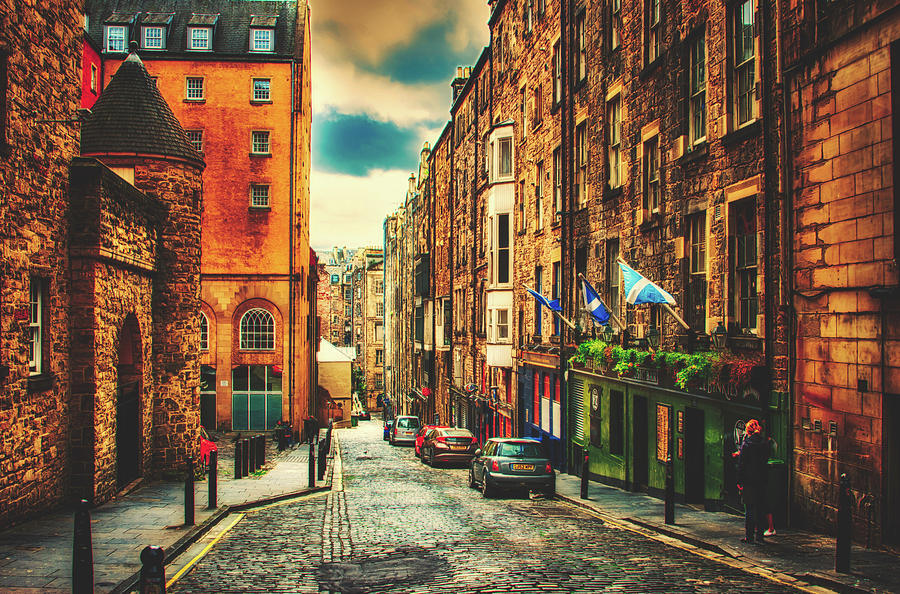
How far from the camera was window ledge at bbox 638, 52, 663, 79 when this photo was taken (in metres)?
17.4

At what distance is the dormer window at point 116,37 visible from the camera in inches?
1682

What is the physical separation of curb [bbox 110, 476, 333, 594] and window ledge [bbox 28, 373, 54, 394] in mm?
3564

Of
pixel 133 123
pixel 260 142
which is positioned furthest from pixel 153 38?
pixel 133 123

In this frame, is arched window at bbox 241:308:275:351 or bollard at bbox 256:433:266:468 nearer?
bollard at bbox 256:433:266:468

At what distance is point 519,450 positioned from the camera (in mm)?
18484

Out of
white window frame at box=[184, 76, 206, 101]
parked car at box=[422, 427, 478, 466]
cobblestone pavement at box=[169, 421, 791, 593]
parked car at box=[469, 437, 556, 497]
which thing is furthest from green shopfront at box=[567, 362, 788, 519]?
white window frame at box=[184, 76, 206, 101]

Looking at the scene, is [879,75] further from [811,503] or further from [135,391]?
[135,391]

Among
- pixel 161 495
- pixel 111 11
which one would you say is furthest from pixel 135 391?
pixel 111 11

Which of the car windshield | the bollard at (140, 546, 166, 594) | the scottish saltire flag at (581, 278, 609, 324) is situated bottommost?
the car windshield

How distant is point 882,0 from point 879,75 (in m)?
0.97

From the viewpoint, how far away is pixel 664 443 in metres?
17.3

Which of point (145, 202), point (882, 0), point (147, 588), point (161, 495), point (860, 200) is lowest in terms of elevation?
point (161, 495)

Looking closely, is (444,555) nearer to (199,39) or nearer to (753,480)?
(753,480)

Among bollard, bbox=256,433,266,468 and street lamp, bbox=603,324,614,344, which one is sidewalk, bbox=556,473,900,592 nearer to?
street lamp, bbox=603,324,614,344
